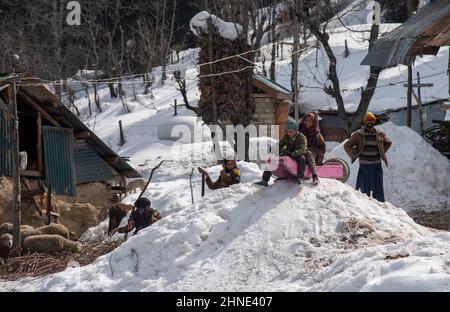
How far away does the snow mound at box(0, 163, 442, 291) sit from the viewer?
7376mm

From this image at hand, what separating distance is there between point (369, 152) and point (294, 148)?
2950mm

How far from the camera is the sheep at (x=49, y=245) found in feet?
37.5

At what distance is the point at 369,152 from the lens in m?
11.5

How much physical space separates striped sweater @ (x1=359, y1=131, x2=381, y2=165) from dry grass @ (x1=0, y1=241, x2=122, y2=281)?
4138 mm

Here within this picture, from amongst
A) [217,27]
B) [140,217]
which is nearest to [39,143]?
[140,217]

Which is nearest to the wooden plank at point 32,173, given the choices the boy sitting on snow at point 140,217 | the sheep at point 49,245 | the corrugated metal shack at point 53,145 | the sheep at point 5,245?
the corrugated metal shack at point 53,145

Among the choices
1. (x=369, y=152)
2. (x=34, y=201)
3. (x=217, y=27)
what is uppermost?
(x=217, y=27)

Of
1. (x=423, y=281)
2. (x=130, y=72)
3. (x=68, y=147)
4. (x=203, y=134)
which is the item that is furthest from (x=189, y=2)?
(x=423, y=281)

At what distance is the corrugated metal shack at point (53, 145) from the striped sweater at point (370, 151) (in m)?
8.24

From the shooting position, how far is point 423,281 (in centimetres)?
552

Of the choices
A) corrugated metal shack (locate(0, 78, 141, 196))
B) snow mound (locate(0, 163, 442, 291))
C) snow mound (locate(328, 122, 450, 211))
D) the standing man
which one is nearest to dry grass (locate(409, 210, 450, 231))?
snow mound (locate(328, 122, 450, 211))

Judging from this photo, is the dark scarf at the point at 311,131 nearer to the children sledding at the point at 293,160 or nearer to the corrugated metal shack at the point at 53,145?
the children sledding at the point at 293,160

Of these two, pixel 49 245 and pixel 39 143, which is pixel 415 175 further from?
pixel 39 143

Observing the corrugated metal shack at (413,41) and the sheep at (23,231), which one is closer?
the sheep at (23,231)
